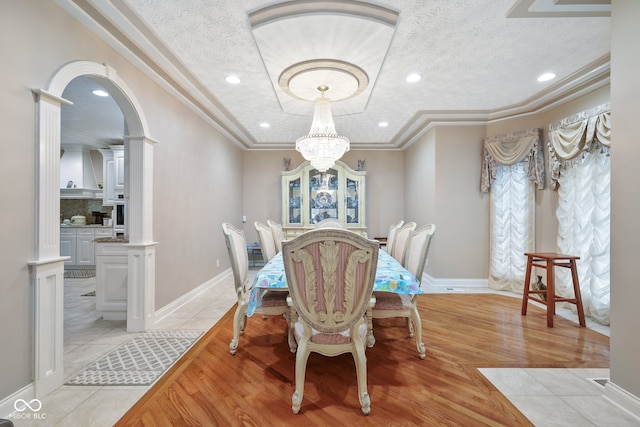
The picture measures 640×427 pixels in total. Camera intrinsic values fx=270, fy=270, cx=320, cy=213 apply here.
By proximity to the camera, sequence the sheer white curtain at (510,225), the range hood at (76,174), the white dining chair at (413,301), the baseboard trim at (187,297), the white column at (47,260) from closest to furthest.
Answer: the white column at (47,260) → the white dining chair at (413,301) → the baseboard trim at (187,297) → the sheer white curtain at (510,225) → the range hood at (76,174)

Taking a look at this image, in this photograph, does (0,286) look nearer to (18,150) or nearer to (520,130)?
(18,150)

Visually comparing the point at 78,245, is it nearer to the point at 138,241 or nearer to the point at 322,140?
the point at 138,241

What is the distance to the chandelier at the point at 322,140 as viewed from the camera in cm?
294

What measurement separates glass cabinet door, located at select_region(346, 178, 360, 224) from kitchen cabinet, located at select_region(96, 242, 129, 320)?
3799mm

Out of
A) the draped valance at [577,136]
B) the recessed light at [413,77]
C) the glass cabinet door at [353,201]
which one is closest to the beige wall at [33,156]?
the recessed light at [413,77]

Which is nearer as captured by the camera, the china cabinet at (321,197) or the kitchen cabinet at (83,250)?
the kitchen cabinet at (83,250)

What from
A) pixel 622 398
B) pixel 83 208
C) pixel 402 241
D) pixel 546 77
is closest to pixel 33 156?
pixel 402 241

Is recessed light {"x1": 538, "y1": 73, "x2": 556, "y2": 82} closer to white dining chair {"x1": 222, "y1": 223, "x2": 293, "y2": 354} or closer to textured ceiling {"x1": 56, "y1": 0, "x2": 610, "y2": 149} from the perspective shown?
textured ceiling {"x1": 56, "y1": 0, "x2": 610, "y2": 149}

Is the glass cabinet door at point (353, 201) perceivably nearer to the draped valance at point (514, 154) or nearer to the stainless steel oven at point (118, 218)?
the draped valance at point (514, 154)

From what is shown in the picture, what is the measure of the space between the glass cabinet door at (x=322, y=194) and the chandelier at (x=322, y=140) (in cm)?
226

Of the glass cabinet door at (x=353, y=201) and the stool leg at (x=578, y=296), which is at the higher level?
the glass cabinet door at (x=353, y=201)

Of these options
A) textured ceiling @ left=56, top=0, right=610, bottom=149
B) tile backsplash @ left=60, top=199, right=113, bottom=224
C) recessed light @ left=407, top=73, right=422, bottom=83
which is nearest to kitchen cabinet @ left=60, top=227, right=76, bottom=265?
tile backsplash @ left=60, top=199, right=113, bottom=224

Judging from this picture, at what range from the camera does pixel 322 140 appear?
9.61ft

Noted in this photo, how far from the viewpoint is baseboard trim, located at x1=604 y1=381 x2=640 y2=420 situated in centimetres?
145
